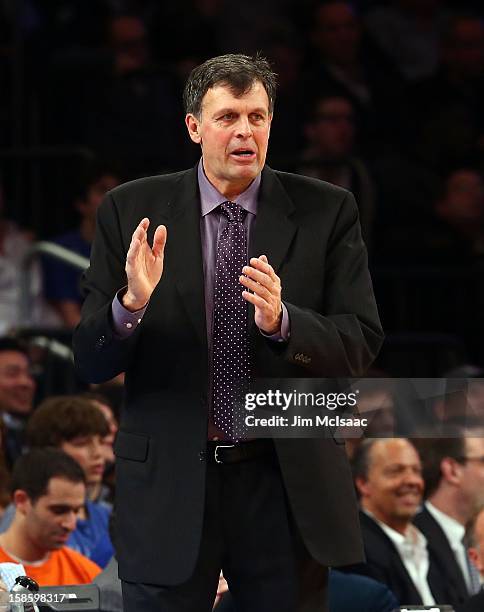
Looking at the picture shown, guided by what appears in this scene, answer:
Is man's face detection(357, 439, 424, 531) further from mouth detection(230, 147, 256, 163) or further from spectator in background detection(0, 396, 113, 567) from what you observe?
mouth detection(230, 147, 256, 163)

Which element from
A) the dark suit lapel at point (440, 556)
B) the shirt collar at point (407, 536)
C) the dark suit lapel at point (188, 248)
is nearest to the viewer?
the dark suit lapel at point (188, 248)

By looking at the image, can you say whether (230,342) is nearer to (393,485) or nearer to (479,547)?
(479,547)

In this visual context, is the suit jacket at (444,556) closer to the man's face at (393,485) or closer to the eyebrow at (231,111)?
the man's face at (393,485)

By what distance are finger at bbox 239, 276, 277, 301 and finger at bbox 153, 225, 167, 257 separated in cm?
20

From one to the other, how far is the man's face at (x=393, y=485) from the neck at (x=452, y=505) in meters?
0.11

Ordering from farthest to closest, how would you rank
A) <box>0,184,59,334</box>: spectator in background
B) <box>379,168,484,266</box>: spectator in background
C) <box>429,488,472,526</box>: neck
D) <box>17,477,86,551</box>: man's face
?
<box>379,168,484,266</box>: spectator in background, <box>0,184,59,334</box>: spectator in background, <box>17,477,86,551</box>: man's face, <box>429,488,472,526</box>: neck

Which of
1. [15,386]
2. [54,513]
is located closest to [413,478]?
[54,513]

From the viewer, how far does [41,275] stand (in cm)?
792

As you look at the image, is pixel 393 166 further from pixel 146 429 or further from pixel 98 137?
pixel 146 429

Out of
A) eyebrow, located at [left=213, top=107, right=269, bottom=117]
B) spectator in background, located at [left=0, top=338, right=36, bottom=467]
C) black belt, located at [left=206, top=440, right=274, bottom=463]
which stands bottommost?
black belt, located at [left=206, top=440, right=274, bottom=463]

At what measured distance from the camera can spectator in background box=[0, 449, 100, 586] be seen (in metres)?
5.14

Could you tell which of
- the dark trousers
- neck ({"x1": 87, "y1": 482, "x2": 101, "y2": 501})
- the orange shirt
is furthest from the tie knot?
neck ({"x1": 87, "y1": 482, "x2": 101, "y2": 501})

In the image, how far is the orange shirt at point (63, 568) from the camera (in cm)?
495

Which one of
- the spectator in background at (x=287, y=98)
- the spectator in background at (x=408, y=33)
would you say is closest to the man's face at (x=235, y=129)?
the spectator in background at (x=287, y=98)
